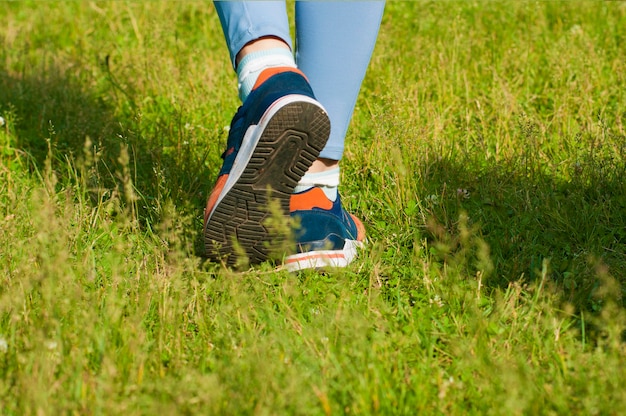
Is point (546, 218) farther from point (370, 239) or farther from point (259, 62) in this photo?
point (259, 62)

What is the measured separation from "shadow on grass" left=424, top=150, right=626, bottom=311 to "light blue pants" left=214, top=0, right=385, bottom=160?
0.54 meters

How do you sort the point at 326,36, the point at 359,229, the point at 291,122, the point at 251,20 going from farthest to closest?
the point at 359,229, the point at 326,36, the point at 251,20, the point at 291,122

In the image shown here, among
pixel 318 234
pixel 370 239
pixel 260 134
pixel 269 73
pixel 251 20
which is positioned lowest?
pixel 370 239

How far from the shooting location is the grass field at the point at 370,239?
1700 millimetres

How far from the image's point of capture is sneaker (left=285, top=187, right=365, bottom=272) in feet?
7.66

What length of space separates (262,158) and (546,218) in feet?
3.79

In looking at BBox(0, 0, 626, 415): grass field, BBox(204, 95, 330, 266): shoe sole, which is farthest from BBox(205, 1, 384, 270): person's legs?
BBox(0, 0, 626, 415): grass field

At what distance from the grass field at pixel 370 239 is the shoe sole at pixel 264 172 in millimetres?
113

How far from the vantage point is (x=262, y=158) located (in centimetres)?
201

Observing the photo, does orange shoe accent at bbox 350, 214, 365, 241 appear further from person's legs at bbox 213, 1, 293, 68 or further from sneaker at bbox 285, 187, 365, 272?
person's legs at bbox 213, 1, 293, 68

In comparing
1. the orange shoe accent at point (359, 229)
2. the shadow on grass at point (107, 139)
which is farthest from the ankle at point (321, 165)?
the shadow on grass at point (107, 139)

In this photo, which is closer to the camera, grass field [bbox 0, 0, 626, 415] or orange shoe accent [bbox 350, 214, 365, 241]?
grass field [bbox 0, 0, 626, 415]

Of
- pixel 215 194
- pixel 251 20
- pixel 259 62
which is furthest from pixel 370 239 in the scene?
pixel 251 20

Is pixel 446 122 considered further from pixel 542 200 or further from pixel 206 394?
pixel 206 394
